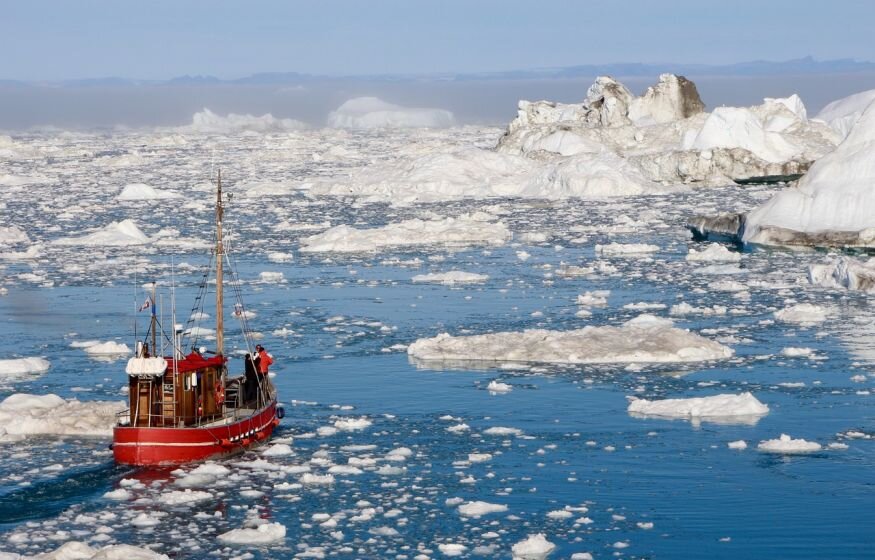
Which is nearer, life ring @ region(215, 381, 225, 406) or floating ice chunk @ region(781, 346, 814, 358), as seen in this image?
life ring @ region(215, 381, 225, 406)

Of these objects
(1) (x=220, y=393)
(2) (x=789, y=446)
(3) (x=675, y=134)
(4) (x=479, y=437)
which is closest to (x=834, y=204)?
(2) (x=789, y=446)

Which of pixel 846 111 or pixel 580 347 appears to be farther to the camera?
pixel 846 111

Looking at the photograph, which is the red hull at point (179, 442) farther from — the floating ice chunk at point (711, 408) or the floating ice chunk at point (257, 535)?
the floating ice chunk at point (711, 408)

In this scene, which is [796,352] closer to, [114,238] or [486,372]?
[486,372]

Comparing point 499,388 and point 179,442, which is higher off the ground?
point 499,388

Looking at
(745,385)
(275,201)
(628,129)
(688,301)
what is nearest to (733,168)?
(628,129)

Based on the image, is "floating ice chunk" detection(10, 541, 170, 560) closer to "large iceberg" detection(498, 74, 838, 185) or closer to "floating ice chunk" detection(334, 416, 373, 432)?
"floating ice chunk" detection(334, 416, 373, 432)

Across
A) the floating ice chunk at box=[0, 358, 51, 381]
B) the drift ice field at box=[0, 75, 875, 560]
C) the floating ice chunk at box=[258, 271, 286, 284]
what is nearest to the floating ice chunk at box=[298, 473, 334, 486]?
the drift ice field at box=[0, 75, 875, 560]

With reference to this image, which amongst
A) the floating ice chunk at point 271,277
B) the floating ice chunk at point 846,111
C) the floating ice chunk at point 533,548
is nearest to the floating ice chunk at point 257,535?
the floating ice chunk at point 533,548

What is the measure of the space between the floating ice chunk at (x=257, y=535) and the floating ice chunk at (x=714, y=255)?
23391mm

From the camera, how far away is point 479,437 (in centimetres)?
2034

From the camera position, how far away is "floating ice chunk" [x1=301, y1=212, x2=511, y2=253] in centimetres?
4156

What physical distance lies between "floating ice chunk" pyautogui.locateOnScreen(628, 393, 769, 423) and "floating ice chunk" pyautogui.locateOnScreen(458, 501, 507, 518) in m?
4.99

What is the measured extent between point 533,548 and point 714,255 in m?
23.6
